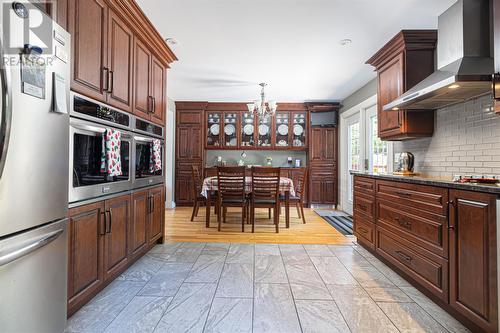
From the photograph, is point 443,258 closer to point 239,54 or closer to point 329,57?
point 329,57

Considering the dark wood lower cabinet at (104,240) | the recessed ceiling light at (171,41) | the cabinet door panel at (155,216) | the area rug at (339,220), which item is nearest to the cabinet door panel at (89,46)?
the dark wood lower cabinet at (104,240)

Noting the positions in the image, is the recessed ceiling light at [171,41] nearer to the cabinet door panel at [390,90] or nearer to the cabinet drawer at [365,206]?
the cabinet door panel at [390,90]

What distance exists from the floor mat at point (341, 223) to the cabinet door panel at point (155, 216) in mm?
2551

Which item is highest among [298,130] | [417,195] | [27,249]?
[298,130]

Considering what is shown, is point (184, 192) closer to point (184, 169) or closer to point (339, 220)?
point (184, 169)

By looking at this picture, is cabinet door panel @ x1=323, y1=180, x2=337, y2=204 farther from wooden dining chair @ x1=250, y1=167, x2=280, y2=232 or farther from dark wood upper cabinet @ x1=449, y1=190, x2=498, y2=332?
dark wood upper cabinet @ x1=449, y1=190, x2=498, y2=332

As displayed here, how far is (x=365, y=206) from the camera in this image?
9.40 feet

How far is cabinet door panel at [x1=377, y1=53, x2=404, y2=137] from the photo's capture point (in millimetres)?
2820

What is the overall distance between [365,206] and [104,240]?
2.62m

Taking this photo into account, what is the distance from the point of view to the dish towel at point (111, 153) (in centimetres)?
178

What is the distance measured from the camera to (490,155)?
2062 millimetres

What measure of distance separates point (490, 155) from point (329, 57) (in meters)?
2.10

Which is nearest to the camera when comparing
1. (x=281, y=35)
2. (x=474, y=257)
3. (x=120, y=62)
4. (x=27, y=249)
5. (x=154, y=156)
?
(x=27, y=249)

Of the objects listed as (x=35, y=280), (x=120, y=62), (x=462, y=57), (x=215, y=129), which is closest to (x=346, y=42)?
(x=462, y=57)
